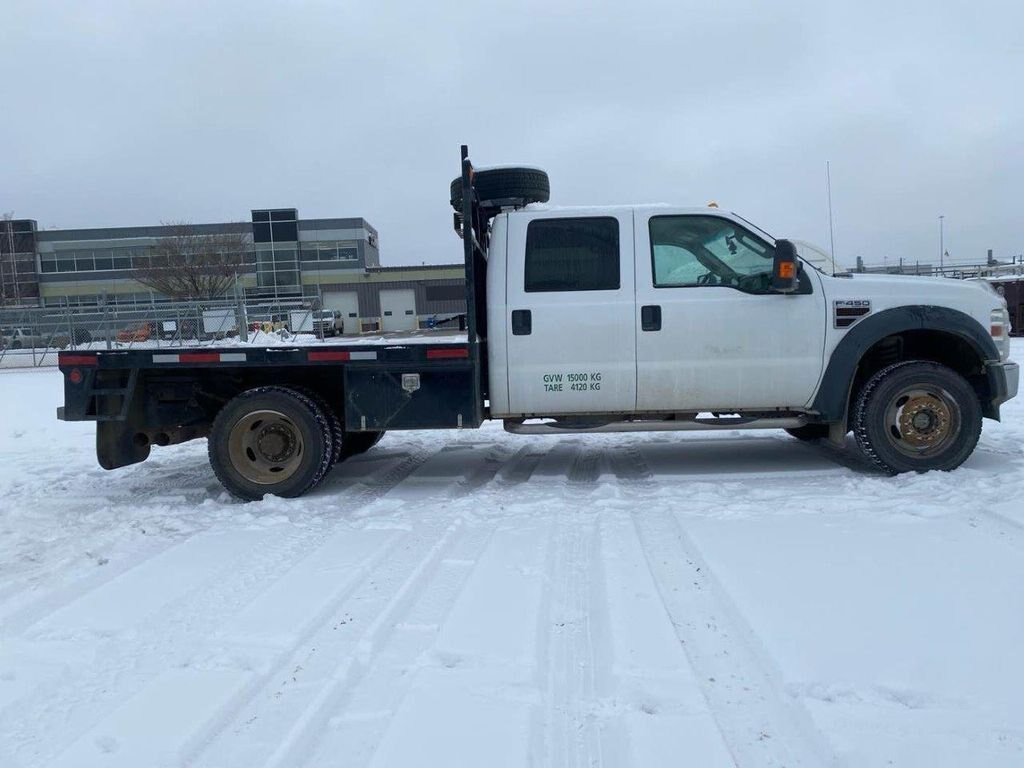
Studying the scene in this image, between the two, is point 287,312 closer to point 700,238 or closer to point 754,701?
point 700,238

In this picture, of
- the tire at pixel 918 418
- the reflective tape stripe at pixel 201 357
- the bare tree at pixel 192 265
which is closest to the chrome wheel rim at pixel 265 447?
the reflective tape stripe at pixel 201 357

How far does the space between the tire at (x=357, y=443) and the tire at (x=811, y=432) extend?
13.6 ft

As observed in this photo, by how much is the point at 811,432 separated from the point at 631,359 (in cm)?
279

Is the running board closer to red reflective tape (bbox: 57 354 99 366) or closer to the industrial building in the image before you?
red reflective tape (bbox: 57 354 99 366)

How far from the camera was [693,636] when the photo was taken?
355 centimetres

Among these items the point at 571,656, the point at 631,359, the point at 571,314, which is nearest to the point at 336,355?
the point at 571,314

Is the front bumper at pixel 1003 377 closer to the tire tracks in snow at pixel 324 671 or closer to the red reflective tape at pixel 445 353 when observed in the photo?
the red reflective tape at pixel 445 353

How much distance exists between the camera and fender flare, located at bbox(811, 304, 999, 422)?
20.4 feet

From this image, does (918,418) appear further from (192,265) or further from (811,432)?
(192,265)

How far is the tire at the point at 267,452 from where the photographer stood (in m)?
6.39

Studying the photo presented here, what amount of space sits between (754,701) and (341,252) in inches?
2225

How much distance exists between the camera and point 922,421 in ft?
20.7

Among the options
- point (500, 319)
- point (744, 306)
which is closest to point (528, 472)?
point (500, 319)

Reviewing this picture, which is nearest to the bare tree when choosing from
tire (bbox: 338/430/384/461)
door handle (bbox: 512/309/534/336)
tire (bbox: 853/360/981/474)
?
tire (bbox: 338/430/384/461)
